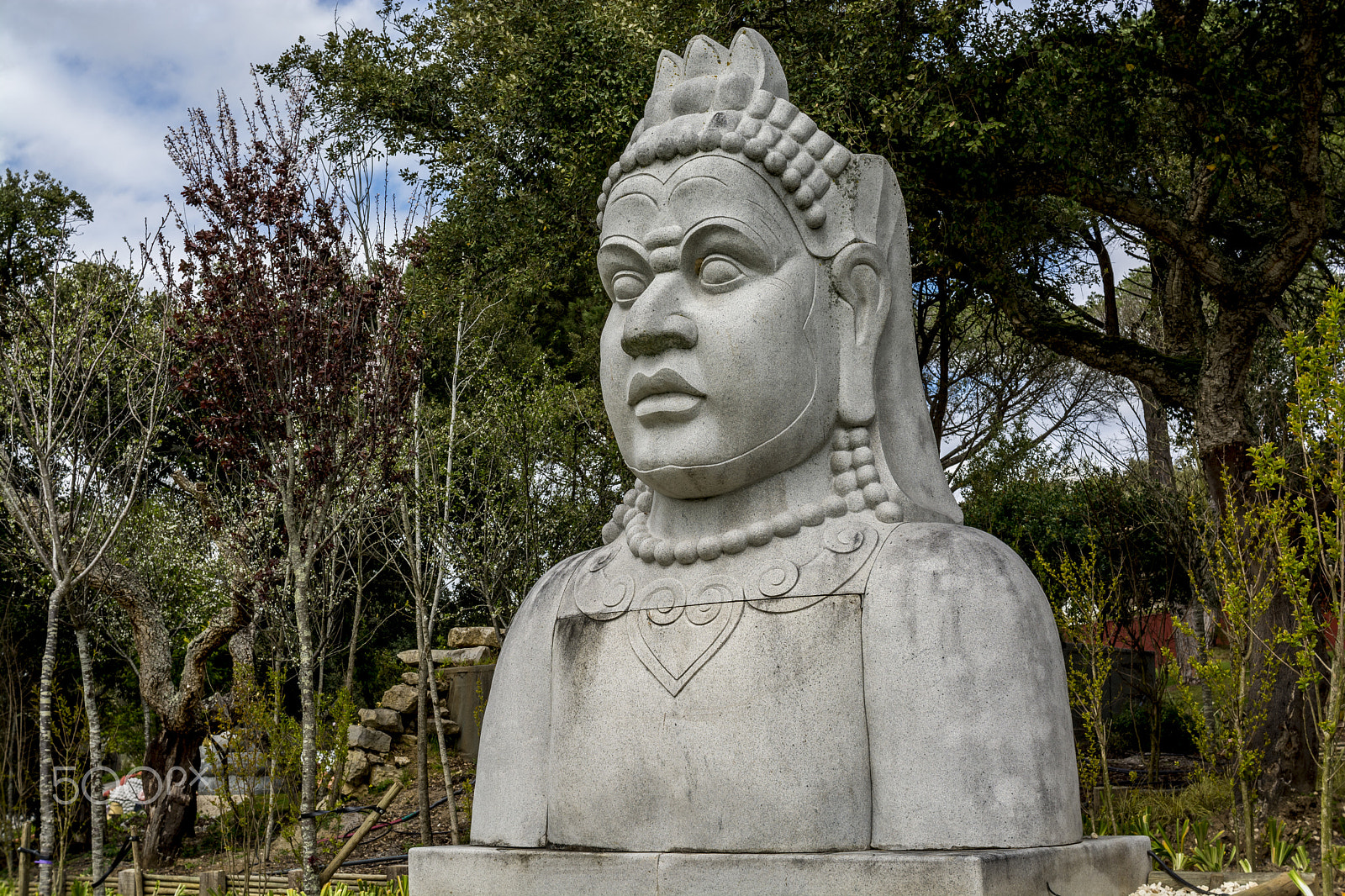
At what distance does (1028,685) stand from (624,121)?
8209 mm

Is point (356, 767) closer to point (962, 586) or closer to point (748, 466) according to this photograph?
point (748, 466)

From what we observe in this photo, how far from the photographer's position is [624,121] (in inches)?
416

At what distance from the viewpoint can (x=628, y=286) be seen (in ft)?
13.4

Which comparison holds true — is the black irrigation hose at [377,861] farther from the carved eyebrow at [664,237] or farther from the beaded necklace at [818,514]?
the carved eyebrow at [664,237]

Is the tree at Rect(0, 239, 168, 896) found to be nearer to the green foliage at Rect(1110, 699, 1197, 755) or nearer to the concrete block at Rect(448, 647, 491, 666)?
the concrete block at Rect(448, 647, 491, 666)

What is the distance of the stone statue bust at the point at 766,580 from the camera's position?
3.36 meters

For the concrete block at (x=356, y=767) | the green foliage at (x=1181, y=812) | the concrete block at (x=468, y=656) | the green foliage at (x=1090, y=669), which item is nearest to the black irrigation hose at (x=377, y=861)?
the concrete block at (x=356, y=767)

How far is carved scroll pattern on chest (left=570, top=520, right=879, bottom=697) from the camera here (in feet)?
11.9

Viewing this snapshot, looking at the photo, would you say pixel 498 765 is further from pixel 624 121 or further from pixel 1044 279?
pixel 1044 279

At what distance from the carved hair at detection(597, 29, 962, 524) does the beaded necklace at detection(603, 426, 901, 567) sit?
75 millimetres

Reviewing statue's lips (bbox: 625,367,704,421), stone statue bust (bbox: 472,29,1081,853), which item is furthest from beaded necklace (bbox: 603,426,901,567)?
statue's lips (bbox: 625,367,704,421)

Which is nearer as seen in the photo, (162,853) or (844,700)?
(844,700)

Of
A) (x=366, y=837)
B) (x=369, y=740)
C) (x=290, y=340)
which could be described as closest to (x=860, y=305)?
(x=290, y=340)

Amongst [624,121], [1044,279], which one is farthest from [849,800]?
[1044,279]
